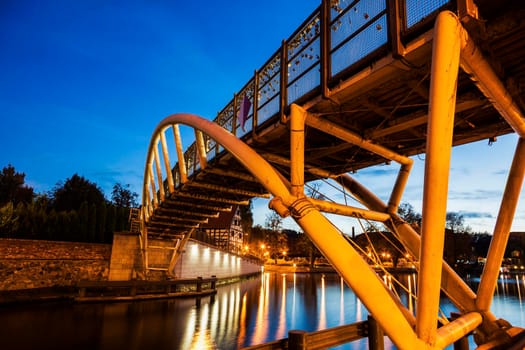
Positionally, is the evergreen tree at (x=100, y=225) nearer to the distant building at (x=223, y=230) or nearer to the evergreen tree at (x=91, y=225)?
the evergreen tree at (x=91, y=225)

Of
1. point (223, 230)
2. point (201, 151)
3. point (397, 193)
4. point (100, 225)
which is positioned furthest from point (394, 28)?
point (223, 230)

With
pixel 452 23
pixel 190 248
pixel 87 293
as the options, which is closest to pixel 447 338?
pixel 452 23

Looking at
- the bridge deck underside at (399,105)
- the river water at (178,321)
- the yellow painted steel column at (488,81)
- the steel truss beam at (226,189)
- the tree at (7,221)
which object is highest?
the bridge deck underside at (399,105)

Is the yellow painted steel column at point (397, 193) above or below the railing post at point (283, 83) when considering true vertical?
below

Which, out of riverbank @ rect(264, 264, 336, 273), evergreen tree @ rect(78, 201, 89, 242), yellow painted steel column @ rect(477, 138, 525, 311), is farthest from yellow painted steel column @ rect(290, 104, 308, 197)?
riverbank @ rect(264, 264, 336, 273)

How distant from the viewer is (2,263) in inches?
814

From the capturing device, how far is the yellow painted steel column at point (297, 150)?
4.66 metres

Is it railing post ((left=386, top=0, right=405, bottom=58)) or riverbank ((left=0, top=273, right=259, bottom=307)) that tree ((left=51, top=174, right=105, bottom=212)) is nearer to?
riverbank ((left=0, top=273, right=259, bottom=307))

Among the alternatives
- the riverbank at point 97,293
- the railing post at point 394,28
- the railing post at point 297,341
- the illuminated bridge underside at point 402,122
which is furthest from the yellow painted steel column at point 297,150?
the riverbank at point 97,293

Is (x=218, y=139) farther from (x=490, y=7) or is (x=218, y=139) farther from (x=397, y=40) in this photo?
(x=490, y=7)

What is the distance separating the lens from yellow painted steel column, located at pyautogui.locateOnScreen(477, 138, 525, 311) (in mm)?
4625

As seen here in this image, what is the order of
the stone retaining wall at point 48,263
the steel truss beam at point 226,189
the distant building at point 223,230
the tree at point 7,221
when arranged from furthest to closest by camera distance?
the distant building at point 223,230 < the tree at point 7,221 < the stone retaining wall at point 48,263 < the steel truss beam at point 226,189

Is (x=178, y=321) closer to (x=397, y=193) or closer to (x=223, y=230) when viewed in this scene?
(x=397, y=193)

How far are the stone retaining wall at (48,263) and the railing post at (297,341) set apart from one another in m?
23.5
